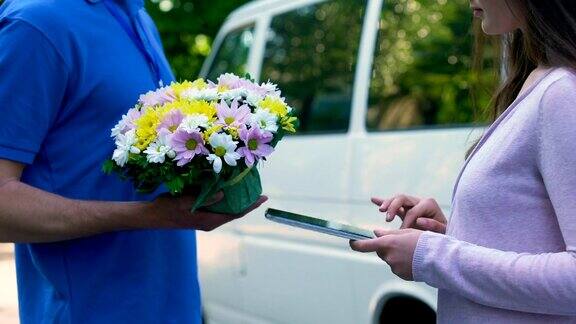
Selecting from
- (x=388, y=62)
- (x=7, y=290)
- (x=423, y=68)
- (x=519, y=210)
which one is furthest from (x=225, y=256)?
(x=7, y=290)

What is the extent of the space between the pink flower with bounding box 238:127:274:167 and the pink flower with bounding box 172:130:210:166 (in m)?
0.08

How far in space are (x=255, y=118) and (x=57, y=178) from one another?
1.69ft

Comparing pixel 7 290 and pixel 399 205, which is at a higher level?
pixel 399 205

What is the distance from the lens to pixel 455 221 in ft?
6.78

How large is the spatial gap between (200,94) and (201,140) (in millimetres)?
151

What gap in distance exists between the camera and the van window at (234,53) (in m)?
6.14

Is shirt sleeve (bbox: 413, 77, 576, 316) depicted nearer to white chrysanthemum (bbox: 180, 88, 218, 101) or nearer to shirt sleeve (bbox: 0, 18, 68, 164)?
white chrysanthemum (bbox: 180, 88, 218, 101)

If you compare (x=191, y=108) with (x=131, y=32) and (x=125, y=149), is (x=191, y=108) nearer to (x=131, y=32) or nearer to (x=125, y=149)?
(x=125, y=149)

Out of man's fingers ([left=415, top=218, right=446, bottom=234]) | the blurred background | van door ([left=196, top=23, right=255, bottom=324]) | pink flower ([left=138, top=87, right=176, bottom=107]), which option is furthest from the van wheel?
pink flower ([left=138, top=87, right=176, bottom=107])

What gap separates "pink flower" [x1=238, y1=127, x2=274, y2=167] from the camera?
213 centimetres

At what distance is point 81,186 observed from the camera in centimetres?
238

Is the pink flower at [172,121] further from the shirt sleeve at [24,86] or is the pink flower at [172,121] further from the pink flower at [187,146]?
the shirt sleeve at [24,86]

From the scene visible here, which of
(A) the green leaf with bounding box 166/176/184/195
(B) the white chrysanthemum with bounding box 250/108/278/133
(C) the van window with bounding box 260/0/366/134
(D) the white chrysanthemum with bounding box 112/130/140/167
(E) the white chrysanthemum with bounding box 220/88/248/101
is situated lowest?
(C) the van window with bounding box 260/0/366/134

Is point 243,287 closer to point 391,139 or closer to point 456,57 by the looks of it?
point 391,139
